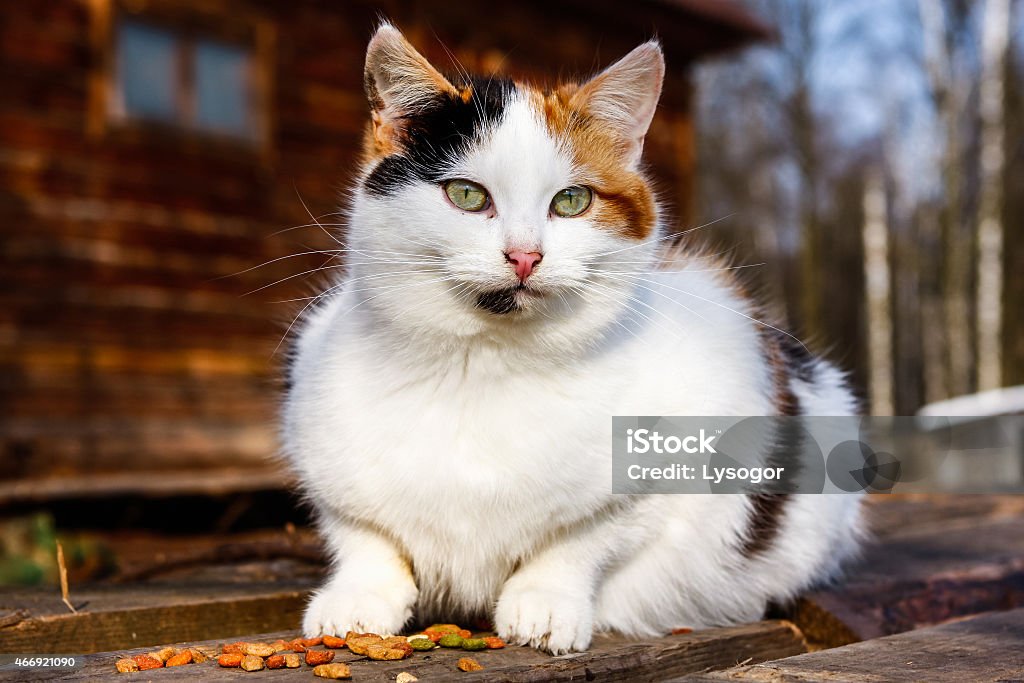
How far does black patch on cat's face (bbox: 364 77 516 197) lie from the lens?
1.70 meters

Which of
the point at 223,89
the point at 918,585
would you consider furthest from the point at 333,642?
the point at 223,89

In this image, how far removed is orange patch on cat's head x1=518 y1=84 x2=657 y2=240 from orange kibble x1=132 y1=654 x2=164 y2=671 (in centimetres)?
102

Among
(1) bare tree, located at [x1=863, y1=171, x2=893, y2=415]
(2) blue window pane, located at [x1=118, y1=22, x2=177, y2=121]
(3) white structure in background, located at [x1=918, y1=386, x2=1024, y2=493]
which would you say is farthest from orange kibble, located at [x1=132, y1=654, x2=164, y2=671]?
(1) bare tree, located at [x1=863, y1=171, x2=893, y2=415]

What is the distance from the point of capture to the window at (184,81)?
620 centimetres

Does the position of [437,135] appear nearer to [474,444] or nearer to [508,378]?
[508,378]

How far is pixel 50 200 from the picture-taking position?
5895 millimetres

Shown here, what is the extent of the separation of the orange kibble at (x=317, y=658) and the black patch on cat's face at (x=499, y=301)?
617 millimetres

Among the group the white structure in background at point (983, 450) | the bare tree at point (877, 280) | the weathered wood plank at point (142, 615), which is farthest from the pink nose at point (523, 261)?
the bare tree at point (877, 280)

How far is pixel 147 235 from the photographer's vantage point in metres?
6.28

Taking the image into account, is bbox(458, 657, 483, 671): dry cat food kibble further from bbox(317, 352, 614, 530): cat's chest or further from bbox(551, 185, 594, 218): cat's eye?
A: bbox(551, 185, 594, 218): cat's eye

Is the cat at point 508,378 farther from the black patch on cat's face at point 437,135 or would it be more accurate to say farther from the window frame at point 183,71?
the window frame at point 183,71

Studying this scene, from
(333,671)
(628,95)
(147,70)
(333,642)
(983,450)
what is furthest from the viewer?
(147,70)

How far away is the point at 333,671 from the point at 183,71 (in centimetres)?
590

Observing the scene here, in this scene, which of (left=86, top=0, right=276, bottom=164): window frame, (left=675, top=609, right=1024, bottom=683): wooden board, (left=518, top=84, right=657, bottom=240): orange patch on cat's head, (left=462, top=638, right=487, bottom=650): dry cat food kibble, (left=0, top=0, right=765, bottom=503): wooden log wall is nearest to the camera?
(left=675, top=609, right=1024, bottom=683): wooden board
